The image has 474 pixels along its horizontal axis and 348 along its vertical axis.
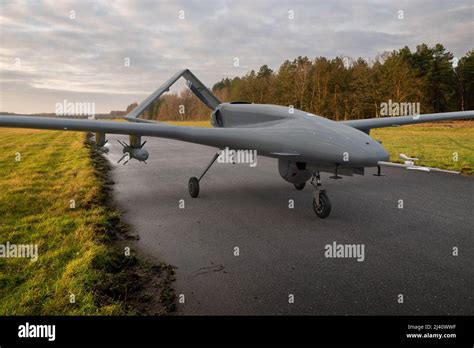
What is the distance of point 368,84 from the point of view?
55.5 meters

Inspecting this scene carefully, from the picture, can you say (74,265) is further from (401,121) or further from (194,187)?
(401,121)

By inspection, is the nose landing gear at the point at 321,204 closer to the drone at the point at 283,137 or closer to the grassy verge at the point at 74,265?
the drone at the point at 283,137

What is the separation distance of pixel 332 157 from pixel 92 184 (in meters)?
7.75

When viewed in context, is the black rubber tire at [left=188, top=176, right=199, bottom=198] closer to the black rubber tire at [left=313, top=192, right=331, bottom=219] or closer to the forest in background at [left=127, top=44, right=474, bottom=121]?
the black rubber tire at [left=313, top=192, right=331, bottom=219]

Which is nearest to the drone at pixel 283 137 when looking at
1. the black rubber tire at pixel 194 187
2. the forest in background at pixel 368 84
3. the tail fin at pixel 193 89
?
the black rubber tire at pixel 194 187

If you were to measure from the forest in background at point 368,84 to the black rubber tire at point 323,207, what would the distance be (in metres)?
41.9

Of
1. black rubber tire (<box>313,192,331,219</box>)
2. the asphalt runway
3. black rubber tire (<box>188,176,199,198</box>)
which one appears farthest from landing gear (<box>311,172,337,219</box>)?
black rubber tire (<box>188,176,199,198</box>)

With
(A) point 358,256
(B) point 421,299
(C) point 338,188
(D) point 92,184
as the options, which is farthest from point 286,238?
(D) point 92,184

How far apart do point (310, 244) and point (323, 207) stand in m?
1.58

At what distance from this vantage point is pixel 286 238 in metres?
5.75

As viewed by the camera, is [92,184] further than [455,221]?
Yes

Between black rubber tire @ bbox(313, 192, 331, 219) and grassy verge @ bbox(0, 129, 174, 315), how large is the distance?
3.66 metres

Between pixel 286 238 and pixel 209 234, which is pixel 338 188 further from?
pixel 209 234

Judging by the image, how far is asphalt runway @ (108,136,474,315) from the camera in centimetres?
365
